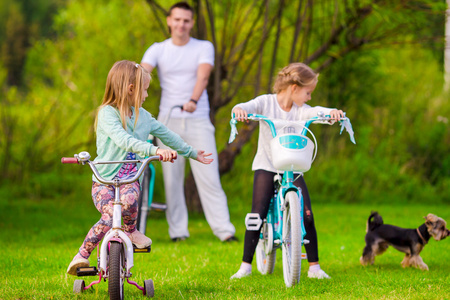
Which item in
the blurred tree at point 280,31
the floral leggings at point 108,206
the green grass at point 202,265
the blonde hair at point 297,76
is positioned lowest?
the green grass at point 202,265

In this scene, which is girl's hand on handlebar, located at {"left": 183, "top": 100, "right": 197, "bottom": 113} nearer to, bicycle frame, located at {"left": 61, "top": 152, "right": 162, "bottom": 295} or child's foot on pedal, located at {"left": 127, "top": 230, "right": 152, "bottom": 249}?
child's foot on pedal, located at {"left": 127, "top": 230, "right": 152, "bottom": 249}

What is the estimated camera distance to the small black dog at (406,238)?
506cm

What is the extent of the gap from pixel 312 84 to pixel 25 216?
5.27 meters

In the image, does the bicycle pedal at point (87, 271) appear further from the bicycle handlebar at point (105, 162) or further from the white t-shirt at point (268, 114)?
the white t-shirt at point (268, 114)

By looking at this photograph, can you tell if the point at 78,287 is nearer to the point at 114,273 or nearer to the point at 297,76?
the point at 114,273

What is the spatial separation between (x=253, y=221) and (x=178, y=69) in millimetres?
2373

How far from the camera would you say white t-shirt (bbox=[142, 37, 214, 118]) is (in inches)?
253

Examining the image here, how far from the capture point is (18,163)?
1058 cm

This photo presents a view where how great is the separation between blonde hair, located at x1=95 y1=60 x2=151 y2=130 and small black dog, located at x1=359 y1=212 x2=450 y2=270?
94.1 inches

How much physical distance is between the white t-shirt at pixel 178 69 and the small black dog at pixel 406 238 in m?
2.21

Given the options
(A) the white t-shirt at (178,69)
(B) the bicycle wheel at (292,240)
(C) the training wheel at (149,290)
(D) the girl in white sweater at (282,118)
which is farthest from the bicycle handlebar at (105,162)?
(A) the white t-shirt at (178,69)

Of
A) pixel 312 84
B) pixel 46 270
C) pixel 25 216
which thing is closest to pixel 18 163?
pixel 25 216

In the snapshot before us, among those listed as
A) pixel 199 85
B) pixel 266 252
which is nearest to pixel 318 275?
pixel 266 252

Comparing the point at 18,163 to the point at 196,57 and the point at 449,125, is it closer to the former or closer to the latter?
the point at 196,57
